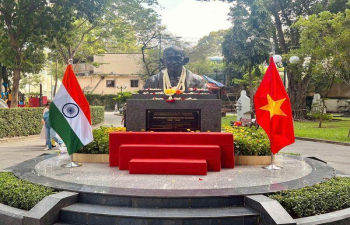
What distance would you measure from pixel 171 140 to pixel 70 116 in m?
2.26

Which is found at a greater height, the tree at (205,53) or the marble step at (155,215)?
the tree at (205,53)

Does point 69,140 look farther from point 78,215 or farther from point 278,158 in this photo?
point 278,158

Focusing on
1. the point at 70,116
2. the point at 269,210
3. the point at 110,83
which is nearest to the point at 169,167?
the point at 70,116

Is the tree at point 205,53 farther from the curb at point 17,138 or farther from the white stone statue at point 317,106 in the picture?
the curb at point 17,138

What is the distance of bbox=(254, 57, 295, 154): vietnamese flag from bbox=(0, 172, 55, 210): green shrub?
14.5 ft

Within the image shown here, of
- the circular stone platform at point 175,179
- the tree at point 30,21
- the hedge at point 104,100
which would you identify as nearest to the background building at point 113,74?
the hedge at point 104,100

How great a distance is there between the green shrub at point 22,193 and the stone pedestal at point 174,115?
3407 mm

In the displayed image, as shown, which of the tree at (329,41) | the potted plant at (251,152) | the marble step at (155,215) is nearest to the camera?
the marble step at (155,215)

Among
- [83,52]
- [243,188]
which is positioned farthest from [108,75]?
[243,188]

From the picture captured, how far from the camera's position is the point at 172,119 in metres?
8.96

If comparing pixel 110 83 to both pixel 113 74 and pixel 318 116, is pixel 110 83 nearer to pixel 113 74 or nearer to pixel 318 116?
pixel 113 74

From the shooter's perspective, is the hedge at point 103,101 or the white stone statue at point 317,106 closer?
the white stone statue at point 317,106

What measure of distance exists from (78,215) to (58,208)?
0.99 ft

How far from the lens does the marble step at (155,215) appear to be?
488 cm
